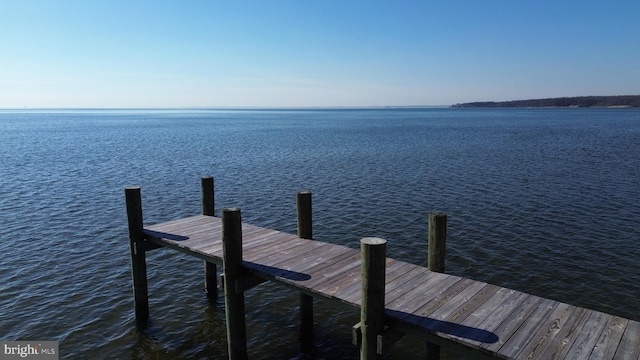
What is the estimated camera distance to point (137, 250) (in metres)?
10.6

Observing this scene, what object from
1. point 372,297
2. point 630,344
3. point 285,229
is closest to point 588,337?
point 630,344

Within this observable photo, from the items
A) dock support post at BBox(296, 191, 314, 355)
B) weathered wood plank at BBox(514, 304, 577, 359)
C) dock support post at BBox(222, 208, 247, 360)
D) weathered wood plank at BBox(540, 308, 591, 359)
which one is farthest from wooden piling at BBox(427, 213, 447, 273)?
dock support post at BBox(222, 208, 247, 360)

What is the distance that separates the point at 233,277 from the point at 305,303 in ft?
7.89

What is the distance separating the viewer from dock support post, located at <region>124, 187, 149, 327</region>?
1052 cm

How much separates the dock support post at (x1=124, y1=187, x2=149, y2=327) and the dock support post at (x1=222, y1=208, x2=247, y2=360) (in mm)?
3401

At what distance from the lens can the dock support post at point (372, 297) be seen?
645cm

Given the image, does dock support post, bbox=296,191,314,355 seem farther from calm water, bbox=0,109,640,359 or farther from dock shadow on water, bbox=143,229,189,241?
dock shadow on water, bbox=143,229,189,241

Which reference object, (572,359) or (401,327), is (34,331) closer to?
(401,327)

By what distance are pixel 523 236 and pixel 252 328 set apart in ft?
39.5

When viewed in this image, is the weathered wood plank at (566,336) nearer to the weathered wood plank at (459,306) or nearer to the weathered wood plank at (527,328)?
the weathered wood plank at (459,306)

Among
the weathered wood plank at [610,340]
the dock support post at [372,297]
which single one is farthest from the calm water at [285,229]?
the weathered wood plank at [610,340]

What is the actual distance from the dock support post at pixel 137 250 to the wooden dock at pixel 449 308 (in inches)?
43.1

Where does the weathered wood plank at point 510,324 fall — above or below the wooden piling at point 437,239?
below

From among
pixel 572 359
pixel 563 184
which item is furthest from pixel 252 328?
pixel 563 184
